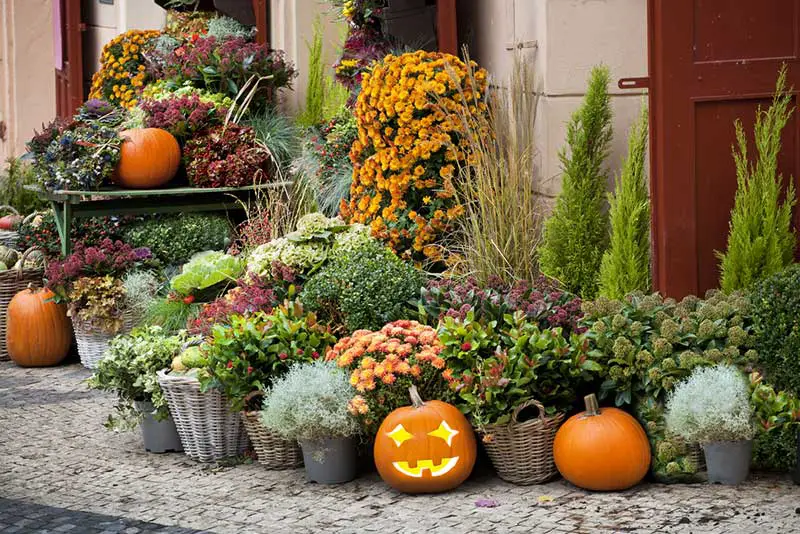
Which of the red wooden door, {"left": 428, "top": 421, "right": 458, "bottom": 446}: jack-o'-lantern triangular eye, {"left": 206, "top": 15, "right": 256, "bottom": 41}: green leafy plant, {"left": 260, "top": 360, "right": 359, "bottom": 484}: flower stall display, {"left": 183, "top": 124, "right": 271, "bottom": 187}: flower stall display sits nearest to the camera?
{"left": 428, "top": 421, "right": 458, "bottom": 446}: jack-o'-lantern triangular eye

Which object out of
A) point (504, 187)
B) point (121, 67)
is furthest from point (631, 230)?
point (121, 67)

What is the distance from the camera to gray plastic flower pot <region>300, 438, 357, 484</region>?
241 inches

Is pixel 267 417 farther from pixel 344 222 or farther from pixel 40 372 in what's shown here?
pixel 40 372

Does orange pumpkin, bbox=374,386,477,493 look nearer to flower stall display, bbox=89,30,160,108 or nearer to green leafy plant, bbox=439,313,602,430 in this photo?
green leafy plant, bbox=439,313,602,430

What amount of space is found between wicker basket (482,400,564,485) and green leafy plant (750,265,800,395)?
99 centimetres

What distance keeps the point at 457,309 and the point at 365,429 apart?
810 mm

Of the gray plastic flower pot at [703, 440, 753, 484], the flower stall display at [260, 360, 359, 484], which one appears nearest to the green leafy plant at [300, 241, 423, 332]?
the flower stall display at [260, 360, 359, 484]

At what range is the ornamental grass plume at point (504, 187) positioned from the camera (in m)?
7.60

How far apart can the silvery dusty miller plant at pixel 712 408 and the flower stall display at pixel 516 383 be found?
17.7 inches

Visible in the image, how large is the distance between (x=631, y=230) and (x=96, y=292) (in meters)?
3.75

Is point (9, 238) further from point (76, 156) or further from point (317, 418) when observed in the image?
point (317, 418)

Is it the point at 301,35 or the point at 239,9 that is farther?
the point at 239,9

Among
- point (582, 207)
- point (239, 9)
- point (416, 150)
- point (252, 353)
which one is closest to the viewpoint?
point (252, 353)

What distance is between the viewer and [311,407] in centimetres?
598
